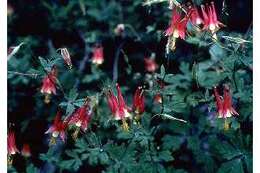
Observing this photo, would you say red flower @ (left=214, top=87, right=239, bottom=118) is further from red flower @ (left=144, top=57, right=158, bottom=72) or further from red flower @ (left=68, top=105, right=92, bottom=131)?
red flower @ (left=144, top=57, right=158, bottom=72)

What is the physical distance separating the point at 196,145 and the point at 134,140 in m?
0.54

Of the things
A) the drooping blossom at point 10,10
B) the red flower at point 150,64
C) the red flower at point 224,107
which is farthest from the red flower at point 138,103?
the drooping blossom at point 10,10

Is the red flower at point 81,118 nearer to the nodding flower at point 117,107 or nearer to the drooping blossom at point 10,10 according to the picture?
the nodding flower at point 117,107

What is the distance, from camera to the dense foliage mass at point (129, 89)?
2.28 meters

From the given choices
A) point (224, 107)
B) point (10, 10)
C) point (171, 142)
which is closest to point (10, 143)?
point (171, 142)

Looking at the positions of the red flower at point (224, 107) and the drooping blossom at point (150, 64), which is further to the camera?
the drooping blossom at point (150, 64)

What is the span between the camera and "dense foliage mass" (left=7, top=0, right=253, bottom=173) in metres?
2.28

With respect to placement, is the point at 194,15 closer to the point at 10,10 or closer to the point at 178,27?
the point at 178,27

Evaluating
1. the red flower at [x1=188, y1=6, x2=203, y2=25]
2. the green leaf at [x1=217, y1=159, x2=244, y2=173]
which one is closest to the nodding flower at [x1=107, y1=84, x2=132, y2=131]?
the red flower at [x1=188, y1=6, x2=203, y2=25]

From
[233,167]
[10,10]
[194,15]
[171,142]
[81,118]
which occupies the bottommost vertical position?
[233,167]

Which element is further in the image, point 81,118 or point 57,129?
point 57,129

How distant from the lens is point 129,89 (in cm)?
333
